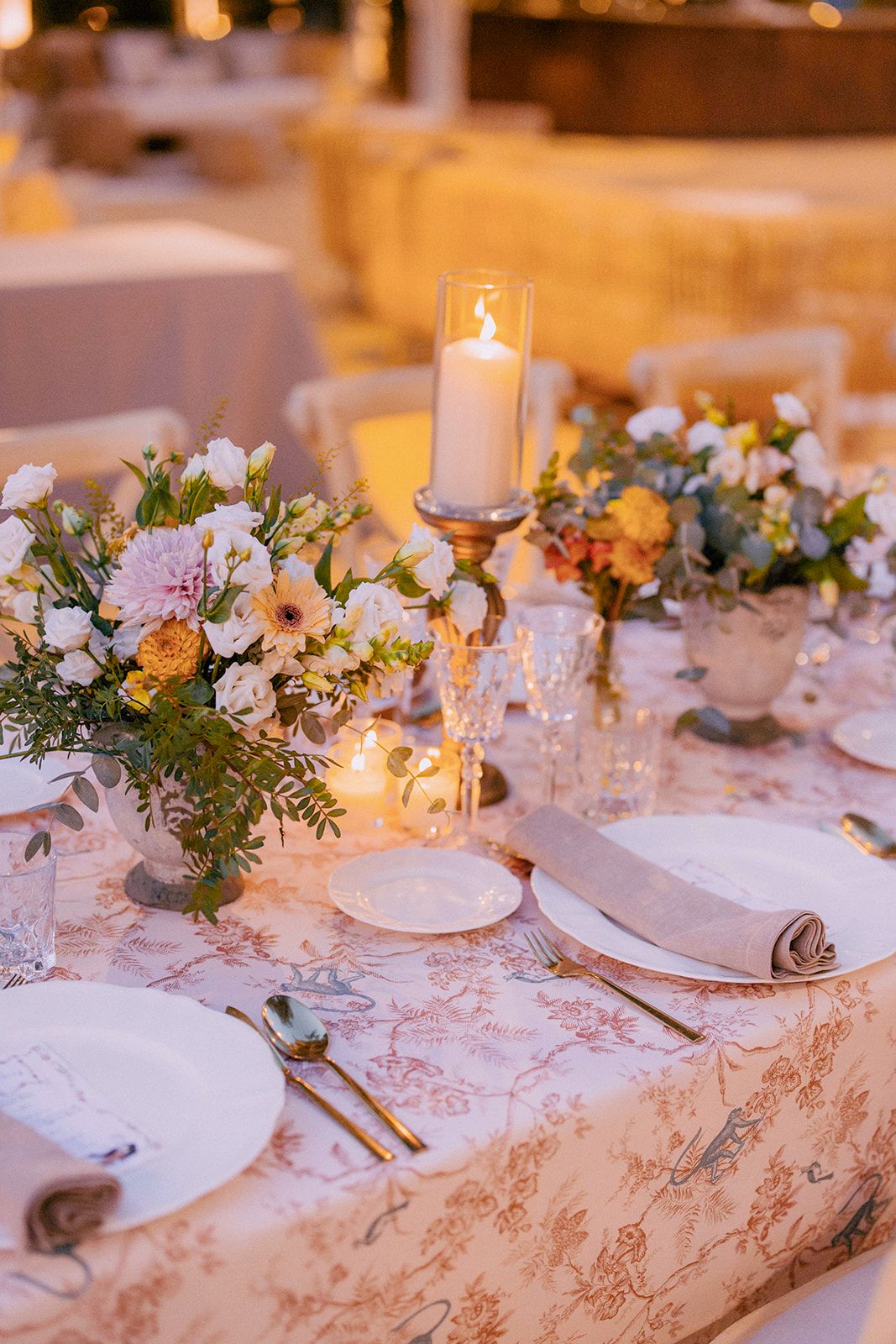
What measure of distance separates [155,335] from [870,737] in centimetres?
217

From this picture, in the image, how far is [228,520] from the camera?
97cm

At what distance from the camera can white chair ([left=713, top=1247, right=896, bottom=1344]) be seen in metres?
0.97

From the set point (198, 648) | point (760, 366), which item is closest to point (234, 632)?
point (198, 648)

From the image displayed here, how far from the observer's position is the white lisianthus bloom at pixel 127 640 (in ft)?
3.27

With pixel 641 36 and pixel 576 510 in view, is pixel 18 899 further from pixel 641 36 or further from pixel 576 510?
pixel 641 36

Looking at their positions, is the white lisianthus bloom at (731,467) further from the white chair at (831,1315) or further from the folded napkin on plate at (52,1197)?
the folded napkin on plate at (52,1197)

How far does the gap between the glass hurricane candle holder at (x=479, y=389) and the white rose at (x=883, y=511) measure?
1.13 ft

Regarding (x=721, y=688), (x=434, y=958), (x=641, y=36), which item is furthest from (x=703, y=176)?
(x=434, y=958)

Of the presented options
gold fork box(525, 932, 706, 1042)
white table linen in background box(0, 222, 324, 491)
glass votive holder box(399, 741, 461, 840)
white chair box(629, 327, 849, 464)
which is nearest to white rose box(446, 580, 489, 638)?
glass votive holder box(399, 741, 461, 840)

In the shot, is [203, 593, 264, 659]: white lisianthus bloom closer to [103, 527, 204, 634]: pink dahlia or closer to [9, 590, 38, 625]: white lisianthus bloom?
[103, 527, 204, 634]: pink dahlia

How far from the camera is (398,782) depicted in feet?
4.19

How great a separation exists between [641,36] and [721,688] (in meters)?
6.95

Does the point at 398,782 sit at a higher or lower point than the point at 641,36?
lower

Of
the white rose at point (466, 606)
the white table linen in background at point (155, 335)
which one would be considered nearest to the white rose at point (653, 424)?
the white rose at point (466, 606)
